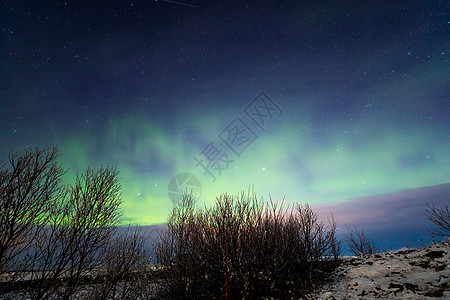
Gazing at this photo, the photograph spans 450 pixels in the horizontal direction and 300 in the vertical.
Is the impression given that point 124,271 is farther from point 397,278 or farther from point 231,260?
point 397,278

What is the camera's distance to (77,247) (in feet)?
35.0

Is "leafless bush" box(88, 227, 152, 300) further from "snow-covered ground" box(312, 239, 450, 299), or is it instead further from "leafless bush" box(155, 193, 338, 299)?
"snow-covered ground" box(312, 239, 450, 299)

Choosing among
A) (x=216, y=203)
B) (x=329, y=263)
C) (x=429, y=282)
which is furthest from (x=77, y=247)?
(x=329, y=263)

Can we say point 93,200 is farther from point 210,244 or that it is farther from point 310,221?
point 310,221

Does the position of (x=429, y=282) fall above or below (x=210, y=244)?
below

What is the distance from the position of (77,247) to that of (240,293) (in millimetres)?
7484

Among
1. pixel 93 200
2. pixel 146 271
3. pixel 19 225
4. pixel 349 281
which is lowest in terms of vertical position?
pixel 349 281

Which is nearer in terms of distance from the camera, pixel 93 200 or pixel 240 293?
pixel 240 293

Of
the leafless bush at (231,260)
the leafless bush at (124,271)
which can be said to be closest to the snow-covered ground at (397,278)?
the leafless bush at (231,260)

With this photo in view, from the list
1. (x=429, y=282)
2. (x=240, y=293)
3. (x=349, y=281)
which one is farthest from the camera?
(x=349, y=281)

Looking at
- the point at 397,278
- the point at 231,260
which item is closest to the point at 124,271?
the point at 231,260

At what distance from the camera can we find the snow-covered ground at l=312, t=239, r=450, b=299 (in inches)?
317

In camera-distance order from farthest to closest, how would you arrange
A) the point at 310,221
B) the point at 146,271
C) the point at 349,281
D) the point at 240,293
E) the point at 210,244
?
the point at 310,221
the point at 146,271
the point at 349,281
the point at 210,244
the point at 240,293

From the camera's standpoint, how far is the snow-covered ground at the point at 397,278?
317 inches
